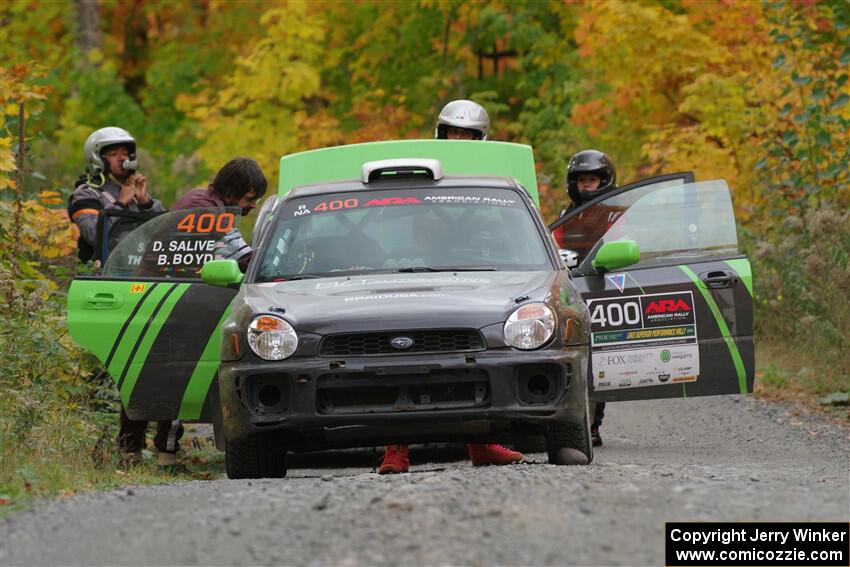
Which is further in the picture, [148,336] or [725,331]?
[725,331]

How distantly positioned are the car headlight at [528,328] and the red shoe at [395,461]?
145 centimetres

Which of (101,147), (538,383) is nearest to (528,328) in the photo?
(538,383)

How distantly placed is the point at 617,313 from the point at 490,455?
137 centimetres

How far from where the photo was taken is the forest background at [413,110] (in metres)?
11.3

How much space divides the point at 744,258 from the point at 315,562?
5.72 metres

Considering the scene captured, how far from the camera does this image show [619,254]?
9.80 m

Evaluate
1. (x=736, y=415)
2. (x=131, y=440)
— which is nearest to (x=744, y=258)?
(x=736, y=415)

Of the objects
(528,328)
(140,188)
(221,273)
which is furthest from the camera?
(140,188)

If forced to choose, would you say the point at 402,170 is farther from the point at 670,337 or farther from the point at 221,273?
the point at 670,337

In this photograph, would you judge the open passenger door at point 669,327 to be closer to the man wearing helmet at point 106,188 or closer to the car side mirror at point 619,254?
the car side mirror at point 619,254

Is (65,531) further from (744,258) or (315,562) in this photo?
(744,258)

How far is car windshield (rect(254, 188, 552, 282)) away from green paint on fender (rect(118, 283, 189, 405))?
795 mm

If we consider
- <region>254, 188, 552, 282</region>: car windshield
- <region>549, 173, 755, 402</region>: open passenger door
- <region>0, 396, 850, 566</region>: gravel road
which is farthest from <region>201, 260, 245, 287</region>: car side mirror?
<region>549, 173, 755, 402</region>: open passenger door

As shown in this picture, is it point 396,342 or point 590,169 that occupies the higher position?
point 590,169
